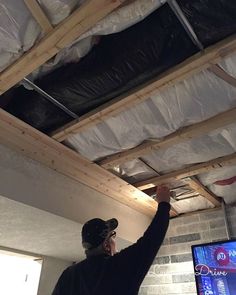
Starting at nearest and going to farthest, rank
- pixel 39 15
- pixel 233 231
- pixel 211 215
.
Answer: pixel 39 15 < pixel 233 231 < pixel 211 215

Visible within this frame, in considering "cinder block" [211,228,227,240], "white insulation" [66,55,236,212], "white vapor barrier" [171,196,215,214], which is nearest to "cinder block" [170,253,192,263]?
"cinder block" [211,228,227,240]

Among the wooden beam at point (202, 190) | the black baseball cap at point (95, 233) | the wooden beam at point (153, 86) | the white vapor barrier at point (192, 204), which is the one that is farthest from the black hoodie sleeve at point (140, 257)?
the white vapor barrier at point (192, 204)

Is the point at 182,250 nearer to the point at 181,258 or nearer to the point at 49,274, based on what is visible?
the point at 181,258

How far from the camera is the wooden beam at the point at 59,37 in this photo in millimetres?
1250

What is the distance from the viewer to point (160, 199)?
177cm

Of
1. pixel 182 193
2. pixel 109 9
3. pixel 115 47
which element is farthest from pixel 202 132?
pixel 182 193

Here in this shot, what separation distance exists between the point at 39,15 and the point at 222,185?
2.24m

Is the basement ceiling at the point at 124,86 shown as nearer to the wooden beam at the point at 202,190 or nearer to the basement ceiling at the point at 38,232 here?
the wooden beam at the point at 202,190

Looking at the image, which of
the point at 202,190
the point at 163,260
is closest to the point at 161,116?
the point at 202,190

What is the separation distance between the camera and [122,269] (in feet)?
4.56

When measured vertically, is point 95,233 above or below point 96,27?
below

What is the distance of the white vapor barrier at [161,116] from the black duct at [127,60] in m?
0.19

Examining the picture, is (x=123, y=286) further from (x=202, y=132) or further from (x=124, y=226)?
(x=124, y=226)

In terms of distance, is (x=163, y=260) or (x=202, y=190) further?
(x=163, y=260)
